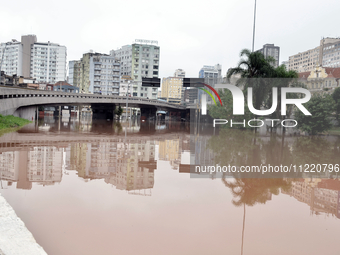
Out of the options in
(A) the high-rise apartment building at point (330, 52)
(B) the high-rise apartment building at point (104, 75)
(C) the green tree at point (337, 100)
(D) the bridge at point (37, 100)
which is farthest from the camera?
(B) the high-rise apartment building at point (104, 75)

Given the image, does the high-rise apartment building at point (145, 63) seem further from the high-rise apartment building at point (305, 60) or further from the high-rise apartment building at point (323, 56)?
the high-rise apartment building at point (305, 60)

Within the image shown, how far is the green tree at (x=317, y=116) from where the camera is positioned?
3472cm

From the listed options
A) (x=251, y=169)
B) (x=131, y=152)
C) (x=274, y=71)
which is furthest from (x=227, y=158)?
(x=274, y=71)

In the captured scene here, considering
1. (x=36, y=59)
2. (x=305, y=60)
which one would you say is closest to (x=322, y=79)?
(x=305, y=60)

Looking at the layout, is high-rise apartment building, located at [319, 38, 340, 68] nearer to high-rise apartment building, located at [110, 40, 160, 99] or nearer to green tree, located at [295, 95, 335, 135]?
high-rise apartment building, located at [110, 40, 160, 99]

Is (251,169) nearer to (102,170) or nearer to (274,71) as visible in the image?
(102,170)

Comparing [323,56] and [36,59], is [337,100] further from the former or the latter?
[36,59]

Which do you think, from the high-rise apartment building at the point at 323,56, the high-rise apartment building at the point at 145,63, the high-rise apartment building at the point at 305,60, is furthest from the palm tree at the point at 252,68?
the high-rise apartment building at the point at 305,60

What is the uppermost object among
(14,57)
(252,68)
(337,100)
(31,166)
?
(14,57)

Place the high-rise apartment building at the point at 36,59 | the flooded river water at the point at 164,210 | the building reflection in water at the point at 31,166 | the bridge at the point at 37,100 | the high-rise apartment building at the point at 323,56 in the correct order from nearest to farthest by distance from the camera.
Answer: the flooded river water at the point at 164,210 < the building reflection in water at the point at 31,166 < the bridge at the point at 37,100 < the high-rise apartment building at the point at 323,56 < the high-rise apartment building at the point at 36,59

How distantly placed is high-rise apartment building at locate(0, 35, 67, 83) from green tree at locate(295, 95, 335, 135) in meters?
123

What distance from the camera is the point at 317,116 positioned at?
35531mm

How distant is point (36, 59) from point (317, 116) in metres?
132

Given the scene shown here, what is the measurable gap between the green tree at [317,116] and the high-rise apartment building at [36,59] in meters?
123
